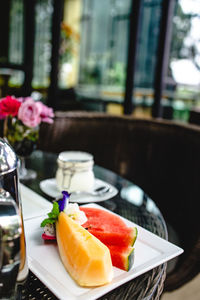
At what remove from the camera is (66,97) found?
5266 millimetres

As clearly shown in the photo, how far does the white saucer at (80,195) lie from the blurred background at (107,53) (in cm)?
119

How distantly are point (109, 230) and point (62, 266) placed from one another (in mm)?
112

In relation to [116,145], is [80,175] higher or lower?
higher

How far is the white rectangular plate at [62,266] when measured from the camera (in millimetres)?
457

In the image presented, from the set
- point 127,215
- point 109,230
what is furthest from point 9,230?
point 127,215

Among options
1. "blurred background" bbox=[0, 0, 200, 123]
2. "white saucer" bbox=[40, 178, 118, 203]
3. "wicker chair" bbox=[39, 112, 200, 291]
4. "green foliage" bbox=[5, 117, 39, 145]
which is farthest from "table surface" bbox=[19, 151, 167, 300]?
"blurred background" bbox=[0, 0, 200, 123]

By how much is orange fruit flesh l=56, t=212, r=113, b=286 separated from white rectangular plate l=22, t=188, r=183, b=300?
0.01 metres

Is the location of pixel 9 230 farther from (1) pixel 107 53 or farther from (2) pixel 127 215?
(1) pixel 107 53

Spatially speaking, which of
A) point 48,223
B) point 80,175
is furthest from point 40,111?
point 48,223

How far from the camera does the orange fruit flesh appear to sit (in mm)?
463

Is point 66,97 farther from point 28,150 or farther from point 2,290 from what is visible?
point 2,290

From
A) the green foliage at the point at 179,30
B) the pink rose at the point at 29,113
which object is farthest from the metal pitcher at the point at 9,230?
the green foliage at the point at 179,30

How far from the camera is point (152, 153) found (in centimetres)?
169

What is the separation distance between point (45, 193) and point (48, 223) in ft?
1.07
